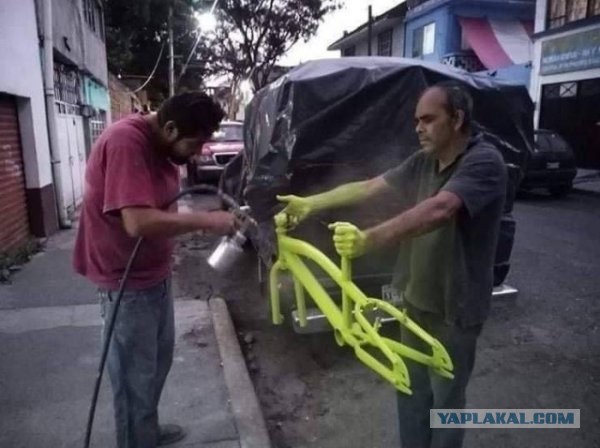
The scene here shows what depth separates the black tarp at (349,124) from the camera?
4059 mm

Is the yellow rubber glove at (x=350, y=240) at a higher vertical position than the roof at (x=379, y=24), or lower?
lower

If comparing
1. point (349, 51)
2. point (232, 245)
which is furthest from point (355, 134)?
point (349, 51)

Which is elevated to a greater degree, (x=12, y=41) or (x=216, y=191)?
(x=12, y=41)

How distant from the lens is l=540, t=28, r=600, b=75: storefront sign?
14.6 m

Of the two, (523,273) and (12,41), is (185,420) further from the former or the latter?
(12,41)

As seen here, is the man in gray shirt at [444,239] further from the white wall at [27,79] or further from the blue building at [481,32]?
the blue building at [481,32]

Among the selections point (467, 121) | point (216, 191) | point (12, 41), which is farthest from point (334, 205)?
point (12, 41)

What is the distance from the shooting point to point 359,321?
2383mm

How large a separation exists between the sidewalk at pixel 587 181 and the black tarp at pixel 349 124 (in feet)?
31.7

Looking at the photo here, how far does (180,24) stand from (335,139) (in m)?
26.2

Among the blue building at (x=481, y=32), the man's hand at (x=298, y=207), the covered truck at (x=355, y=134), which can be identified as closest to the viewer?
the man's hand at (x=298, y=207)

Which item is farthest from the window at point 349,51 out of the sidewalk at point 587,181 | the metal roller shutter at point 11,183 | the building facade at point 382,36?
the metal roller shutter at point 11,183

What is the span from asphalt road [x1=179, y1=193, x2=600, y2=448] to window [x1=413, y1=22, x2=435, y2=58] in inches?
719

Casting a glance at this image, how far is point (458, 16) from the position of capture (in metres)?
20.7
